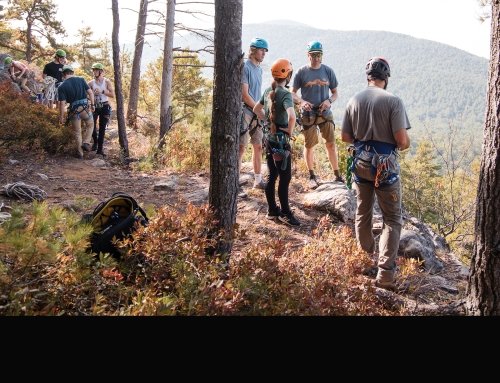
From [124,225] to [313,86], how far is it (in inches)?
170

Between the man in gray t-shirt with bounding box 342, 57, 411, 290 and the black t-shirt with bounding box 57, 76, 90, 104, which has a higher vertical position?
the black t-shirt with bounding box 57, 76, 90, 104

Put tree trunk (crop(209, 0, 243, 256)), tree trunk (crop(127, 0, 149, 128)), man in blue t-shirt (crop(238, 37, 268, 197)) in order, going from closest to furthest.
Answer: tree trunk (crop(209, 0, 243, 256))
man in blue t-shirt (crop(238, 37, 268, 197))
tree trunk (crop(127, 0, 149, 128))

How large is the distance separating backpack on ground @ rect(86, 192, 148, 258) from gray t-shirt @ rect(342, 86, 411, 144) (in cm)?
232

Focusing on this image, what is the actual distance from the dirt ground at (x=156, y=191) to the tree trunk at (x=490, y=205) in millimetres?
457

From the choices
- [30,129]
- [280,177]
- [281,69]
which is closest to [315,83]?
[281,69]

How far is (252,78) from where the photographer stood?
683 centimetres

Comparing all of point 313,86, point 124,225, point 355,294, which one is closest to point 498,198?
point 355,294

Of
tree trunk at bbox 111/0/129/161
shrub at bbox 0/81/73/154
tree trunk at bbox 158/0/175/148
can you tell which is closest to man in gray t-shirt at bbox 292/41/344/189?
tree trunk at bbox 111/0/129/161

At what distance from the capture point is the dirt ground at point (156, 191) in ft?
17.1

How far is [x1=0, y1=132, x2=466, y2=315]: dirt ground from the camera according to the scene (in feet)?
17.1

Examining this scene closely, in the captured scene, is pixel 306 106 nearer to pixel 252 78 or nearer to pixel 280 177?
pixel 252 78

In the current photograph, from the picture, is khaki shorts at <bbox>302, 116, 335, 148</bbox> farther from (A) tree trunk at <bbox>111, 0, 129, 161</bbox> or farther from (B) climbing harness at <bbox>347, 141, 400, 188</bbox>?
(A) tree trunk at <bbox>111, 0, 129, 161</bbox>

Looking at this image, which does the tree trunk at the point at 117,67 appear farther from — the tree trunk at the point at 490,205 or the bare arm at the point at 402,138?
the tree trunk at the point at 490,205
